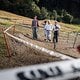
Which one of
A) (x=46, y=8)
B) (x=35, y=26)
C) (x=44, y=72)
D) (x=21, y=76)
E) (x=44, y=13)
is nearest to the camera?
(x=21, y=76)

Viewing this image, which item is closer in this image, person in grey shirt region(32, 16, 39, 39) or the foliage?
Answer: person in grey shirt region(32, 16, 39, 39)

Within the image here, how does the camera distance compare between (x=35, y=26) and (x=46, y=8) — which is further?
(x=46, y=8)

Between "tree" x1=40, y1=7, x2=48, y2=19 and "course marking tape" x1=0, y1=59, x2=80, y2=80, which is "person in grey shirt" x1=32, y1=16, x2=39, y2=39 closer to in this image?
"course marking tape" x1=0, y1=59, x2=80, y2=80

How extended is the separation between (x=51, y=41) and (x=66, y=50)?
1.64 metres

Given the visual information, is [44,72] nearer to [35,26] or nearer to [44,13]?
[35,26]

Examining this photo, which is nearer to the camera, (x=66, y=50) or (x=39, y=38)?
(x=66, y=50)

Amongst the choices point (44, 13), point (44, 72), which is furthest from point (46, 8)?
point (44, 72)

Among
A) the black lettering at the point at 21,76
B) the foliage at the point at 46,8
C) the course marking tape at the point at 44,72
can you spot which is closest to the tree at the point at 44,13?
the foliage at the point at 46,8

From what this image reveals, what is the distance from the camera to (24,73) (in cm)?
199

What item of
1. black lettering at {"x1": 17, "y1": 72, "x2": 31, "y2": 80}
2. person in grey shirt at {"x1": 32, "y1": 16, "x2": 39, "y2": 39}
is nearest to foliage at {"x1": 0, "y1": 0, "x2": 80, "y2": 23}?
person in grey shirt at {"x1": 32, "y1": 16, "x2": 39, "y2": 39}

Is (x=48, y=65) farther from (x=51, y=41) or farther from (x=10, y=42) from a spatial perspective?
(x=51, y=41)

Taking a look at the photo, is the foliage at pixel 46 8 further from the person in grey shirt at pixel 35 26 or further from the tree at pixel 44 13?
the person in grey shirt at pixel 35 26

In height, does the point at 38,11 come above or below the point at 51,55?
below

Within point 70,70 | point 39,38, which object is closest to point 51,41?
point 39,38
